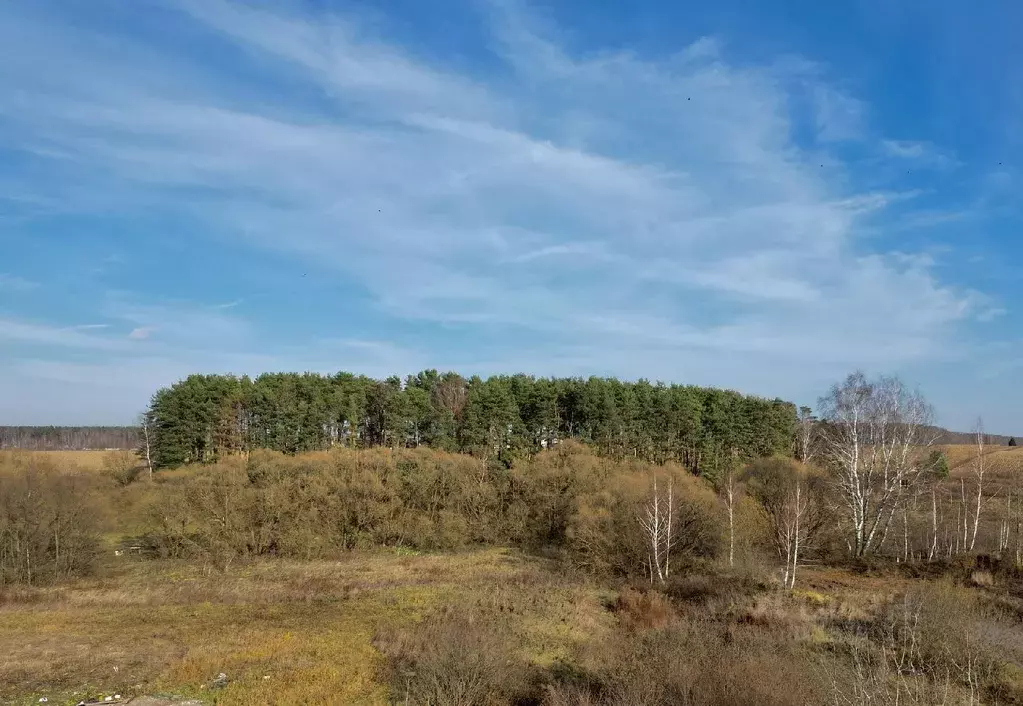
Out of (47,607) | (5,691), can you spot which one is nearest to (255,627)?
(5,691)

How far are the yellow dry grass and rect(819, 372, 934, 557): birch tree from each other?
1415 cm

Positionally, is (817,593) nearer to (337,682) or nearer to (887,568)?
(887,568)

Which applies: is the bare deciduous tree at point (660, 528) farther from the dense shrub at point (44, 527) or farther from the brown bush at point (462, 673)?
the dense shrub at point (44, 527)

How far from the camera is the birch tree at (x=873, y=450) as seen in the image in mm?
30562

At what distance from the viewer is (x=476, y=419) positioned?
51062 millimetres

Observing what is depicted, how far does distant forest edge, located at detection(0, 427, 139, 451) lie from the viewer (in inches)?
→ 5517

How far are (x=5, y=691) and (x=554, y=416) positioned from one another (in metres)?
40.3

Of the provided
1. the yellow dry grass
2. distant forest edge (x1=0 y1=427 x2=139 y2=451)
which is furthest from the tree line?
distant forest edge (x1=0 y1=427 x2=139 y2=451)

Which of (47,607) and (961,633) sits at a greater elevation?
(961,633)

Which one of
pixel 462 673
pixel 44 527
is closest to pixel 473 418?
pixel 44 527

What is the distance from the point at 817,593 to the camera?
2267cm

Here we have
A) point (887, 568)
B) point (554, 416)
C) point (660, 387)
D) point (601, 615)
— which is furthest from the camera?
point (660, 387)

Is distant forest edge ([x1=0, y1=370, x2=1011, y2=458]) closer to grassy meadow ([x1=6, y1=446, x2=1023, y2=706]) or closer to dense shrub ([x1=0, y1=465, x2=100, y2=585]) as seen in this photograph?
grassy meadow ([x1=6, y1=446, x2=1023, y2=706])

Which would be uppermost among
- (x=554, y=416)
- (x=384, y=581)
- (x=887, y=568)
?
(x=554, y=416)
